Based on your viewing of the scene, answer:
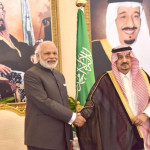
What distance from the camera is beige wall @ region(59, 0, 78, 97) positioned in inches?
195

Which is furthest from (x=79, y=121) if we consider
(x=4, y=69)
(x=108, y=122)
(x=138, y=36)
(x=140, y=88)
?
(x=138, y=36)

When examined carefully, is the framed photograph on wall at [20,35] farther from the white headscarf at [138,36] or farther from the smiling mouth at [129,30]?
the smiling mouth at [129,30]

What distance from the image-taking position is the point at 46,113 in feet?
8.63

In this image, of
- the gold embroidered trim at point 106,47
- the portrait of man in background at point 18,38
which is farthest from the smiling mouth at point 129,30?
the portrait of man in background at point 18,38

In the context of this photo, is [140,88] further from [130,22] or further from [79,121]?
[130,22]

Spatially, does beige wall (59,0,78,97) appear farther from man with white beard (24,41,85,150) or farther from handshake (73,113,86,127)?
man with white beard (24,41,85,150)

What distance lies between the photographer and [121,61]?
3.04 m

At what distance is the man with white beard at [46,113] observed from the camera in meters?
2.61

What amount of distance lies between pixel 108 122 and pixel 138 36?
2.63 metres

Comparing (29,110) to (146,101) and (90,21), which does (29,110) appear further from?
(90,21)

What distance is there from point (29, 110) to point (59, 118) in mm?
343

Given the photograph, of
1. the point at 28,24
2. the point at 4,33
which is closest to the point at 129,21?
the point at 28,24

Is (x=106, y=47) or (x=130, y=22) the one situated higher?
(x=130, y=22)

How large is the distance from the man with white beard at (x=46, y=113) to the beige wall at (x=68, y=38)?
2.17 meters
